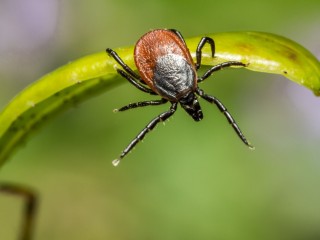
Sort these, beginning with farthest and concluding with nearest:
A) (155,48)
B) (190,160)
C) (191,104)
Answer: (190,160) → (191,104) → (155,48)

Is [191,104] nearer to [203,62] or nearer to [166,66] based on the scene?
[166,66]

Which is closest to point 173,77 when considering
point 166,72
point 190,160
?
point 166,72

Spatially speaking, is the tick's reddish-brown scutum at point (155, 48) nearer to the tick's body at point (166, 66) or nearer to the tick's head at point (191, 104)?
the tick's body at point (166, 66)

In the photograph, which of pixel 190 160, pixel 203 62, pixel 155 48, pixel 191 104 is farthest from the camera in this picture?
pixel 190 160

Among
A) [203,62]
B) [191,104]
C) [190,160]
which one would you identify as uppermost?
[190,160]

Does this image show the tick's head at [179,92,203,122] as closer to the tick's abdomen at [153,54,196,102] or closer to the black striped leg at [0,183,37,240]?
the tick's abdomen at [153,54,196,102]

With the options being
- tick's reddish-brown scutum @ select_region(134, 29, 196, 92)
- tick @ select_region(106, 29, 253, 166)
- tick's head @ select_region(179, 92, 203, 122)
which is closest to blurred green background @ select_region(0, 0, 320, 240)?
tick's head @ select_region(179, 92, 203, 122)
